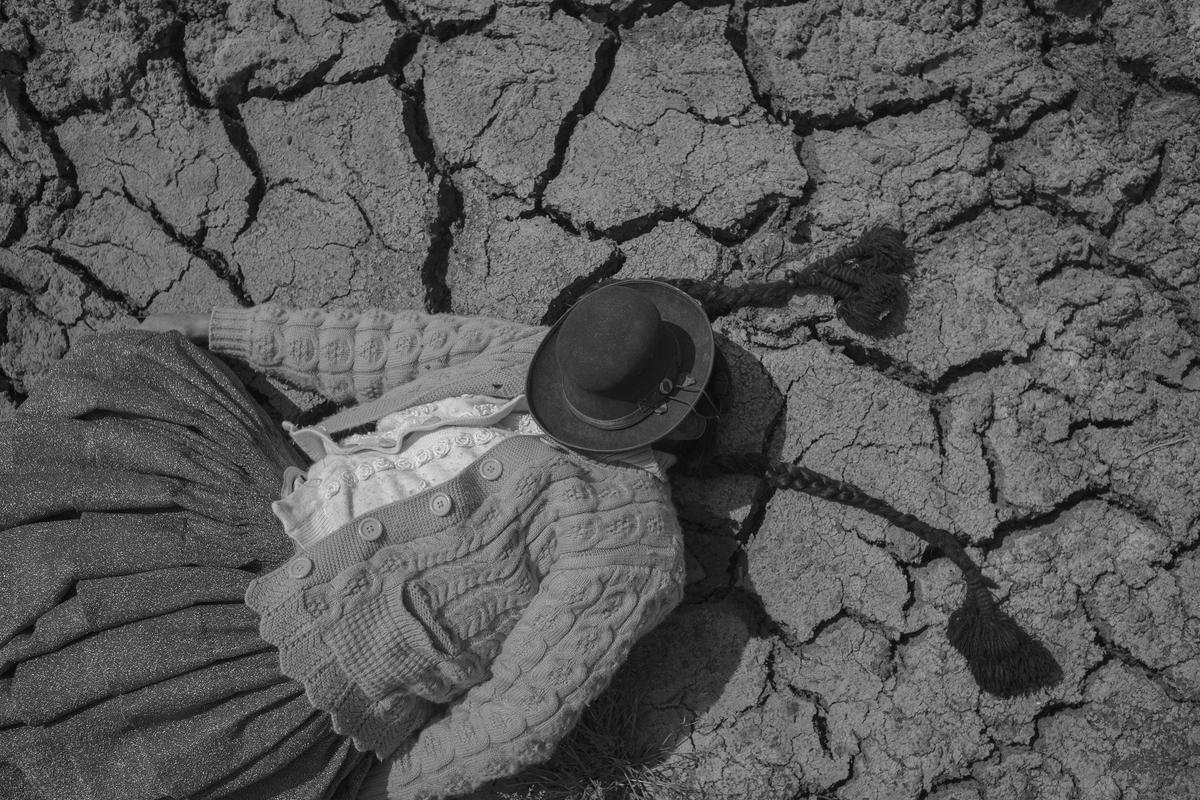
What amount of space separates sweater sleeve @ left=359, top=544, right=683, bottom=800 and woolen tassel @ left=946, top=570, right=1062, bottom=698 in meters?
0.69

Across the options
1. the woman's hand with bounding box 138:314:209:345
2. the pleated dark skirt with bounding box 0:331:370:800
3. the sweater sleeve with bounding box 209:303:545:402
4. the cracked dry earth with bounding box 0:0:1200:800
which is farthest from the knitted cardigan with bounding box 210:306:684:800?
the woman's hand with bounding box 138:314:209:345

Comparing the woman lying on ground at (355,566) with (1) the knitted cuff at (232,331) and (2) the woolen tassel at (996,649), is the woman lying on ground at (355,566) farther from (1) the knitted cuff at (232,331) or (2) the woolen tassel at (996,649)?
(1) the knitted cuff at (232,331)

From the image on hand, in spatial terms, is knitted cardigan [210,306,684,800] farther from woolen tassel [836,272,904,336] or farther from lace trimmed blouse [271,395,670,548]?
woolen tassel [836,272,904,336]

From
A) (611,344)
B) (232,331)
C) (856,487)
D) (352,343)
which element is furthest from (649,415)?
(232,331)

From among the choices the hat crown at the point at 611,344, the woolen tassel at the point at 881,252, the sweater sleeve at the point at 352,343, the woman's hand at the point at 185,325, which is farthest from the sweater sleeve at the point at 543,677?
the woman's hand at the point at 185,325

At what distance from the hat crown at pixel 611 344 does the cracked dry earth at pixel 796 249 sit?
59 centimetres

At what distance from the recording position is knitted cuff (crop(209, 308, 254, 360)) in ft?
7.59

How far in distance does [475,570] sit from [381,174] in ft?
3.88

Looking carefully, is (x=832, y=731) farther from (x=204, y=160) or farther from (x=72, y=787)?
(x=204, y=160)

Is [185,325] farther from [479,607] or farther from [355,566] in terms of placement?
[479,607]

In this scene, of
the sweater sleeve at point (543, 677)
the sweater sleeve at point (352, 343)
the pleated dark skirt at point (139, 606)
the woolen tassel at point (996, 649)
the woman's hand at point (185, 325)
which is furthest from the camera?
the woman's hand at point (185, 325)

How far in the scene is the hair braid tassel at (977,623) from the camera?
7.09 feet

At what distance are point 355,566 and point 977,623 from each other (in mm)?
1357

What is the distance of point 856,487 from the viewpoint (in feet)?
7.70
